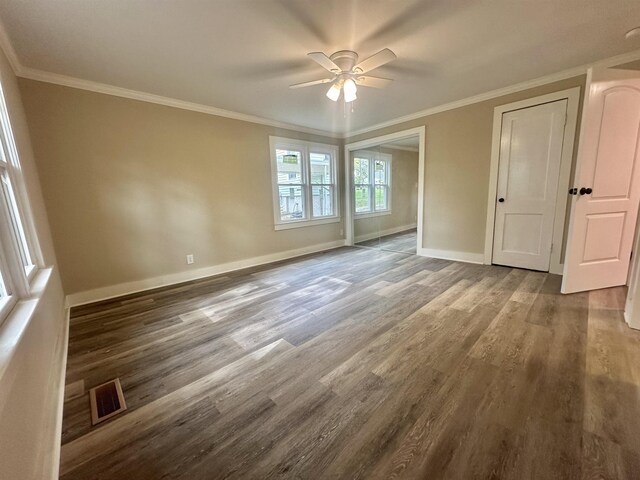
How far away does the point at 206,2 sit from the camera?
167 centimetres

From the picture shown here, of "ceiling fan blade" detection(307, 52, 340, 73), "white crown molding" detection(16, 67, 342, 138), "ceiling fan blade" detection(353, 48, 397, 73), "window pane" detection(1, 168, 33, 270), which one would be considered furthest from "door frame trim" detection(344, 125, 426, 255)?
"window pane" detection(1, 168, 33, 270)

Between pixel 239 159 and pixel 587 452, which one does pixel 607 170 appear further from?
pixel 239 159

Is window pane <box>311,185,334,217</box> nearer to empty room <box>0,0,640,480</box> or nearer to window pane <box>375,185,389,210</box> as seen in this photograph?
empty room <box>0,0,640,480</box>

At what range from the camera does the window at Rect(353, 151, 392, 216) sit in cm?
539

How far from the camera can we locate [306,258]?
15.0 feet

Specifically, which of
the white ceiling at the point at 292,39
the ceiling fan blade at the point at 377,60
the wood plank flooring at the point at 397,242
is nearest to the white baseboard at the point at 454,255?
the wood plank flooring at the point at 397,242

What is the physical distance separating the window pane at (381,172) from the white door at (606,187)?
3372mm

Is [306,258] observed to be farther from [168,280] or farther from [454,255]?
[454,255]

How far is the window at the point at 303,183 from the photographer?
442 cm

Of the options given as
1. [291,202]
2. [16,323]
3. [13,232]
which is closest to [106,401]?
[16,323]

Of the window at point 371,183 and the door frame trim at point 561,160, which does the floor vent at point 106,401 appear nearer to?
the door frame trim at point 561,160

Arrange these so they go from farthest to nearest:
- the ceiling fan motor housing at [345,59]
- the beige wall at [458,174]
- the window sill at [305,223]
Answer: the window sill at [305,223] < the beige wall at [458,174] < the ceiling fan motor housing at [345,59]

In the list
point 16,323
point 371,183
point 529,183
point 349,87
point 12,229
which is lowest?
point 16,323

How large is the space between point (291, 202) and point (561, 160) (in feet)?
12.3
